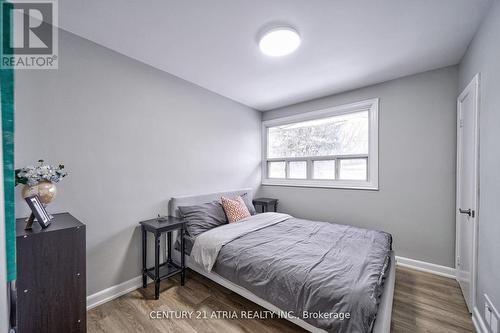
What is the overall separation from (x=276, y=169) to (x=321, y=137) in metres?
1.12

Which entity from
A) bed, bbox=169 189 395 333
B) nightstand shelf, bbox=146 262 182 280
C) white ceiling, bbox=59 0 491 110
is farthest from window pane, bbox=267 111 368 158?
nightstand shelf, bbox=146 262 182 280

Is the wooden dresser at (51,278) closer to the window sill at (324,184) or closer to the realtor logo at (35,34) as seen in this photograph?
the realtor logo at (35,34)

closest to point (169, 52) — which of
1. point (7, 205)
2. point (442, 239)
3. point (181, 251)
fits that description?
point (7, 205)

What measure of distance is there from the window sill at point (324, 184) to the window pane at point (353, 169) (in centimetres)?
12

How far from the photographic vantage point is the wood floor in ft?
5.55

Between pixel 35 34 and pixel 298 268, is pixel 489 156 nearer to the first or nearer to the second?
pixel 298 268

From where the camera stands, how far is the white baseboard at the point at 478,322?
1.53 metres

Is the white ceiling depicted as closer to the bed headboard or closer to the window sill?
the window sill

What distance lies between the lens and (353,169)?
3258mm

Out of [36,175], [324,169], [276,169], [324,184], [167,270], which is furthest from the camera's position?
[276,169]

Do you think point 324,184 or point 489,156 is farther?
point 324,184

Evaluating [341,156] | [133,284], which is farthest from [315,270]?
[341,156]

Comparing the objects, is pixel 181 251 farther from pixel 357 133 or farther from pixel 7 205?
pixel 357 133

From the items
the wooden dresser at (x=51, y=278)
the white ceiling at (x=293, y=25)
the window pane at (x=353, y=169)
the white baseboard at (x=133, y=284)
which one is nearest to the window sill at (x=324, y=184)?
the window pane at (x=353, y=169)
